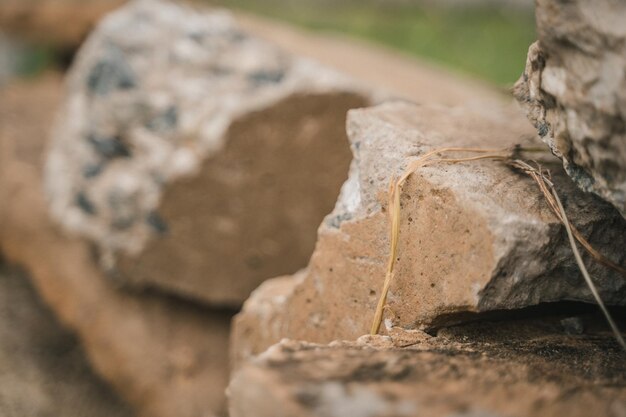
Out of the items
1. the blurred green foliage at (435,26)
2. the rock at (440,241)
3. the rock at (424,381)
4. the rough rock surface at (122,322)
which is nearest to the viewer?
the rock at (424,381)

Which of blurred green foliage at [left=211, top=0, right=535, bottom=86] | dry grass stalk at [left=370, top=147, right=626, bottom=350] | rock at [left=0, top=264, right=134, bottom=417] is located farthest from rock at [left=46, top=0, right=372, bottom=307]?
blurred green foliage at [left=211, top=0, right=535, bottom=86]

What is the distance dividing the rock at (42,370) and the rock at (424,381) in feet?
4.24

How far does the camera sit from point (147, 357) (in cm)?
205

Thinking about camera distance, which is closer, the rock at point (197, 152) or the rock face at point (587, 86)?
the rock face at point (587, 86)

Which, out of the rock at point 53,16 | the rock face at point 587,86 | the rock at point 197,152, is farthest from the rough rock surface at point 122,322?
the rock face at point 587,86

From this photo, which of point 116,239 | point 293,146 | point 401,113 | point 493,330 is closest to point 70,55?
point 116,239

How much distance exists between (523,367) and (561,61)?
1.34 ft

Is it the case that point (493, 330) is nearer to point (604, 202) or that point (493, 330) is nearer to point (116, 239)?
point (604, 202)

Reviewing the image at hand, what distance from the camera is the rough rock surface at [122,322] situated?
200 cm

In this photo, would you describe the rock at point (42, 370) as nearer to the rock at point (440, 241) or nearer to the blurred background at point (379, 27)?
the rock at point (440, 241)

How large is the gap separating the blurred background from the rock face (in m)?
2.85

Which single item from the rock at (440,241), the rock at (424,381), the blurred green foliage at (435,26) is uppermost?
the blurred green foliage at (435,26)

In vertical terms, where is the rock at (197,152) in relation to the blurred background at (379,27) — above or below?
below

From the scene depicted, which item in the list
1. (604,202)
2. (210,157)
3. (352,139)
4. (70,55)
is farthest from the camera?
(70,55)
